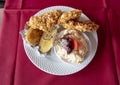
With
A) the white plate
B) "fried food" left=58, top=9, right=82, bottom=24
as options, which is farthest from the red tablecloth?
"fried food" left=58, top=9, right=82, bottom=24

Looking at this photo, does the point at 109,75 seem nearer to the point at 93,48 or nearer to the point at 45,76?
the point at 93,48

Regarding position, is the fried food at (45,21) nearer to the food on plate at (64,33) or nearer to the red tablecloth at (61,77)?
the food on plate at (64,33)

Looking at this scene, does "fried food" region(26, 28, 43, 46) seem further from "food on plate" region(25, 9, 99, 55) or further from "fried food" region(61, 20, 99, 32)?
"fried food" region(61, 20, 99, 32)

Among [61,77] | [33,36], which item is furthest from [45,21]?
[61,77]

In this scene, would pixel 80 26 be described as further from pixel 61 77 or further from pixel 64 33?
pixel 61 77

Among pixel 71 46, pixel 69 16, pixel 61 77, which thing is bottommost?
pixel 61 77

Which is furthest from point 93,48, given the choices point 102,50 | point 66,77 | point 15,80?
point 15,80
